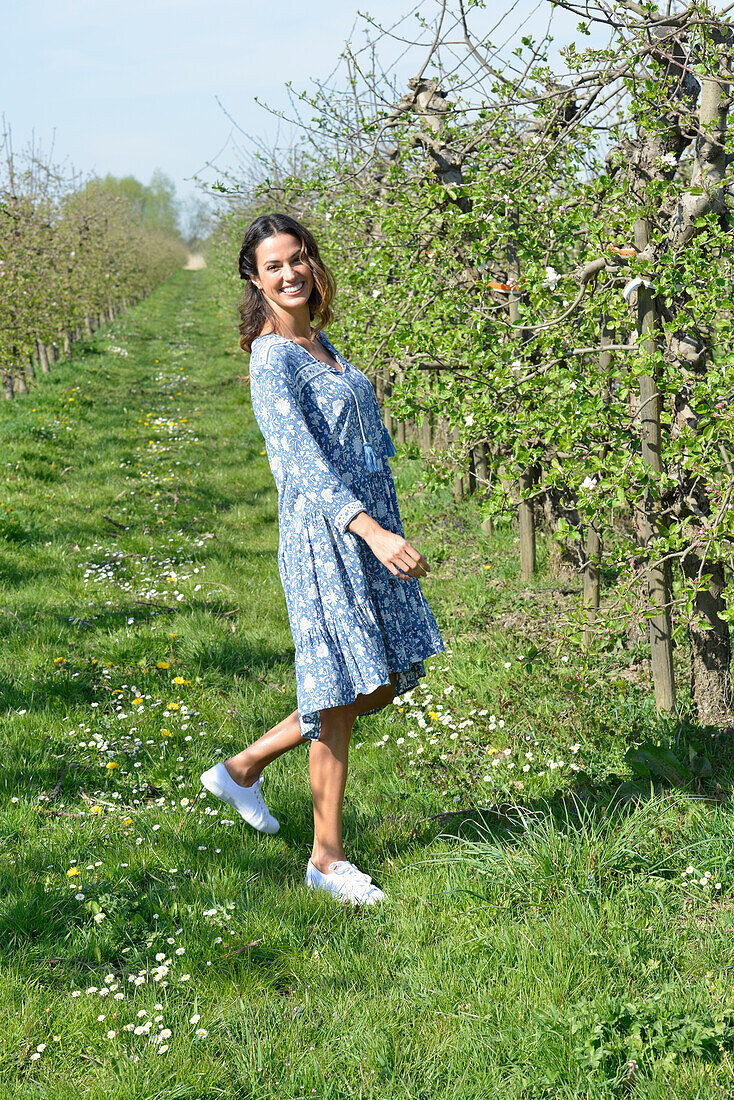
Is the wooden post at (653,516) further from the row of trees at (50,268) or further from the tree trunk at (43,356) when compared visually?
the tree trunk at (43,356)

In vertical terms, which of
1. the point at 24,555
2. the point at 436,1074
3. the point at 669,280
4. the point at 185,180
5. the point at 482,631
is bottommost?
the point at 436,1074

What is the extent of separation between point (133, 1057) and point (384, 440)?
1.91 m

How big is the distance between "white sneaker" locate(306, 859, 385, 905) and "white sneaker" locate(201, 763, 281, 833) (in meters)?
0.33

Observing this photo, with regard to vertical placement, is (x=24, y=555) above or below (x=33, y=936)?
above

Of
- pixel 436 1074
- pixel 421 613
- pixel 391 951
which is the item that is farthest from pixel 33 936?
pixel 421 613

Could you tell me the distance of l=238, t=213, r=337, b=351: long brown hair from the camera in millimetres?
2762

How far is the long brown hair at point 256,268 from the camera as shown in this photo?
276cm

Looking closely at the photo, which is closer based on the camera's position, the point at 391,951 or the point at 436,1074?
the point at 436,1074

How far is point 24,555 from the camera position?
19.6 ft

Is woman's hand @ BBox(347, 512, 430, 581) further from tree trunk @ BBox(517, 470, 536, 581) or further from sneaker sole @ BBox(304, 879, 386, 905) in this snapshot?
tree trunk @ BBox(517, 470, 536, 581)

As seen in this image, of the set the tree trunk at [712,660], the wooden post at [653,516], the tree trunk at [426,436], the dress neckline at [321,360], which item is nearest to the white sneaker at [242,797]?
the dress neckline at [321,360]

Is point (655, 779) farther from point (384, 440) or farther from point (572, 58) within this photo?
point (572, 58)

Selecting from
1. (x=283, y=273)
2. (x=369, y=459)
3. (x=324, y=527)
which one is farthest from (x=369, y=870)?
(x=283, y=273)

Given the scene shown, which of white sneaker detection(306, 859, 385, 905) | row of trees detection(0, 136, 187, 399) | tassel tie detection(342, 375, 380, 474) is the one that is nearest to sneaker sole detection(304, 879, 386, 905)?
white sneaker detection(306, 859, 385, 905)
